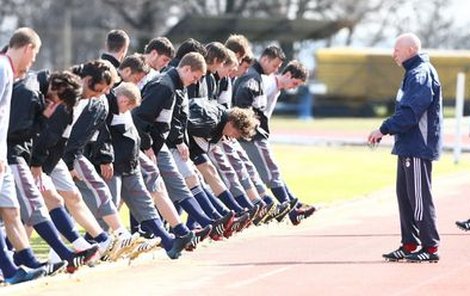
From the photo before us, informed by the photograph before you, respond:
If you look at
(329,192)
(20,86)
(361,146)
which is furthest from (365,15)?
(20,86)

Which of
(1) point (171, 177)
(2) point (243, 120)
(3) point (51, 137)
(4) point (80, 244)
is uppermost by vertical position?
(3) point (51, 137)

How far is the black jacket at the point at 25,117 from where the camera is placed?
1092 cm

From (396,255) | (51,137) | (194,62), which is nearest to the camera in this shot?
(51,137)

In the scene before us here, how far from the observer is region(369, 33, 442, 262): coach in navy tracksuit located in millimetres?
12672

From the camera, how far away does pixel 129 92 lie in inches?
489

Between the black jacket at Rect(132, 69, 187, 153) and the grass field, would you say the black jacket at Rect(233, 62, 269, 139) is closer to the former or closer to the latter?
the grass field

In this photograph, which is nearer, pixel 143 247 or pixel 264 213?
pixel 143 247

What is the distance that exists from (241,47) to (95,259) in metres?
4.52

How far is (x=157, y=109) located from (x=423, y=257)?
111 inches

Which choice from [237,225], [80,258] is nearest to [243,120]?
[237,225]

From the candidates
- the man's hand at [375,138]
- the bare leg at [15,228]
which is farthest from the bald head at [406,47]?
the bare leg at [15,228]

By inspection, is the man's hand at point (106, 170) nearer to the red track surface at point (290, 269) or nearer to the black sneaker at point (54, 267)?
the red track surface at point (290, 269)

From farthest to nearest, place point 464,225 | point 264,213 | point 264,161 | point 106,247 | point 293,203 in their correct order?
1. point 264,161
2. point 293,203
3. point 264,213
4. point 464,225
5. point 106,247

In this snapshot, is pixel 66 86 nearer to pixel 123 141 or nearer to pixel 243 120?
pixel 123 141
